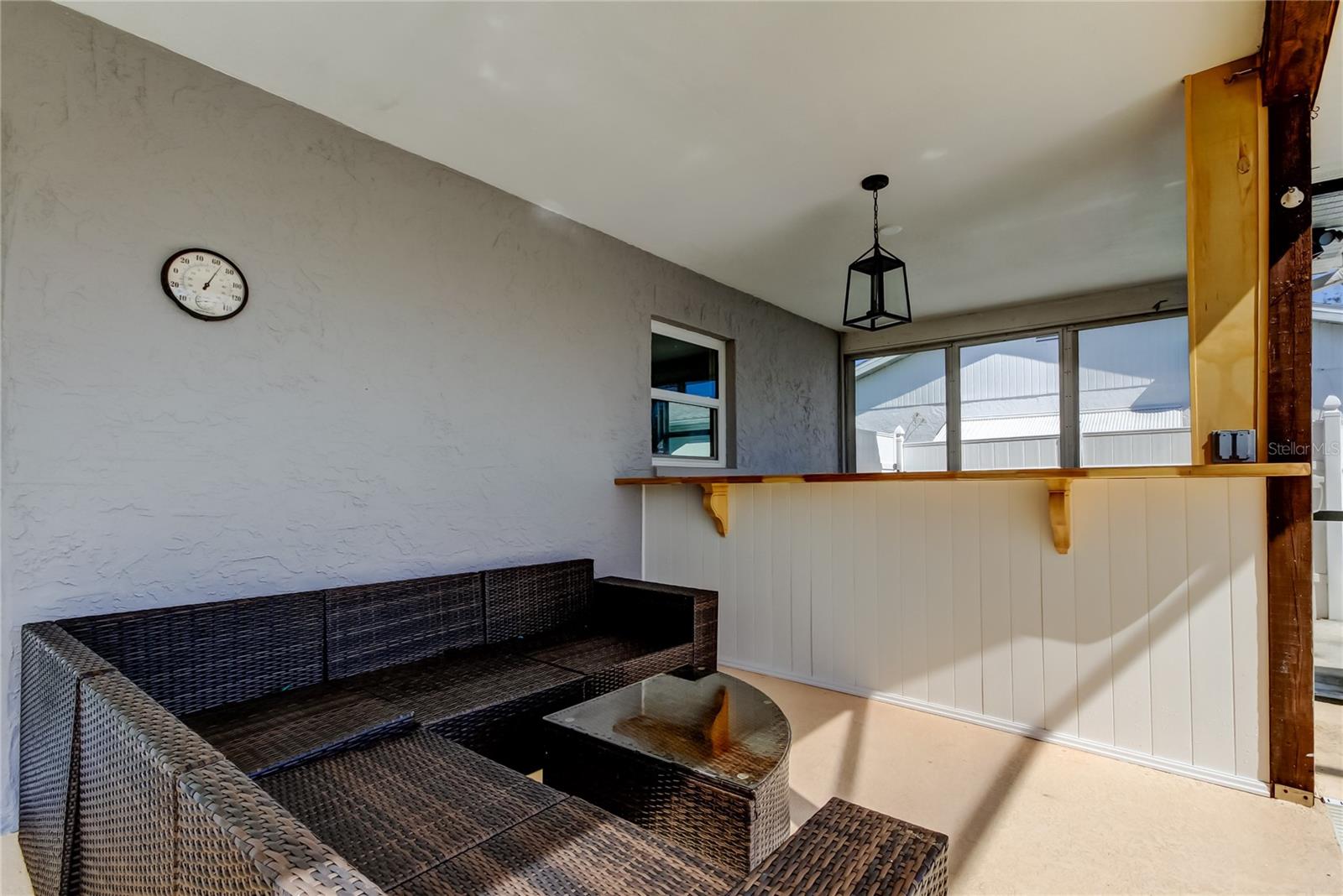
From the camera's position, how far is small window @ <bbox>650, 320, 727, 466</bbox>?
438 centimetres

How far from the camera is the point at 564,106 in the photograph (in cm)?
260

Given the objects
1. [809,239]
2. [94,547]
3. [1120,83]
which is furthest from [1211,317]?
[94,547]

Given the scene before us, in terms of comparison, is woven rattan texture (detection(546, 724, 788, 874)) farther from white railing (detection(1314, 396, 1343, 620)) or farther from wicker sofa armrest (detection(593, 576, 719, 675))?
white railing (detection(1314, 396, 1343, 620))

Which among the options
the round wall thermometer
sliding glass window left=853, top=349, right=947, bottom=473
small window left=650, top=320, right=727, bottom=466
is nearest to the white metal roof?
sliding glass window left=853, top=349, right=947, bottom=473

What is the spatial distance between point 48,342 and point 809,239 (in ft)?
12.0

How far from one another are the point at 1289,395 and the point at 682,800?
2455 mm

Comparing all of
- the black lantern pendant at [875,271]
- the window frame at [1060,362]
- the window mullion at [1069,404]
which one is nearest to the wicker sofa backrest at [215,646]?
the black lantern pendant at [875,271]

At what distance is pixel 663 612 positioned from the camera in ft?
9.96

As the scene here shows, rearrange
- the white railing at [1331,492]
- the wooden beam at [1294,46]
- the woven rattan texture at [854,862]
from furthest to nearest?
the white railing at [1331,492]
the wooden beam at [1294,46]
the woven rattan texture at [854,862]

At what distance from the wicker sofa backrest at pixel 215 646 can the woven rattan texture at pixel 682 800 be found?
109cm

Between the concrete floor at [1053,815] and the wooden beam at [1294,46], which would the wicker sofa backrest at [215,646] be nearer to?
the concrete floor at [1053,815]

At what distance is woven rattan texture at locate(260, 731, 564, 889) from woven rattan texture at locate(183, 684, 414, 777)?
61mm

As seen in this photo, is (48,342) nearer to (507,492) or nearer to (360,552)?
(360,552)

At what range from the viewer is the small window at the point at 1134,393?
188 inches
